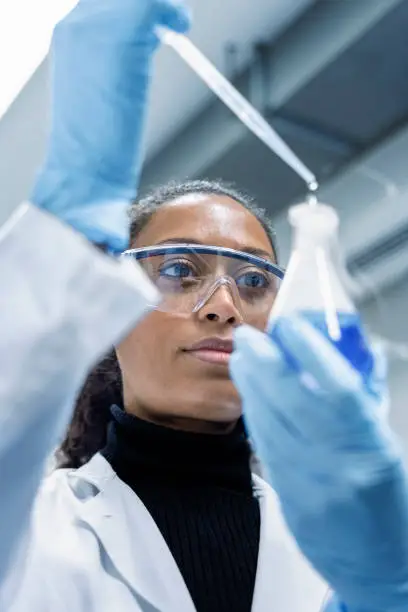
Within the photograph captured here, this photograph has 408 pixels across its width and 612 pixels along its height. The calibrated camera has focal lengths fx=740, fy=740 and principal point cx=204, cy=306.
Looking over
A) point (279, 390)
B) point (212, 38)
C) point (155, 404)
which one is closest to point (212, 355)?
point (155, 404)

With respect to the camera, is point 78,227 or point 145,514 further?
point 145,514

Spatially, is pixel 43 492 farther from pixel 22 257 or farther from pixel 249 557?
pixel 22 257

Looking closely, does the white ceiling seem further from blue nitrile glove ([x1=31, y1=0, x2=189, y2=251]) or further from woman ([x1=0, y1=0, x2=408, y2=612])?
blue nitrile glove ([x1=31, y1=0, x2=189, y2=251])

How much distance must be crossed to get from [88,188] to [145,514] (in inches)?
18.0

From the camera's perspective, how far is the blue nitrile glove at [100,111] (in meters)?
0.73

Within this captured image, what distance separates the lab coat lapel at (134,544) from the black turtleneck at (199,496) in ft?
0.07

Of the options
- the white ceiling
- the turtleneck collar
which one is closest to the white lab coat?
the turtleneck collar

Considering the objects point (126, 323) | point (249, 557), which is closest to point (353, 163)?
point (249, 557)

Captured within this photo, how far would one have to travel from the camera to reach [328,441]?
65 centimetres

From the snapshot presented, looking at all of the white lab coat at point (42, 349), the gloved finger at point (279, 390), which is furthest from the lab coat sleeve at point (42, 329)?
the gloved finger at point (279, 390)

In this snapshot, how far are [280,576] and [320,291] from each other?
37 cm

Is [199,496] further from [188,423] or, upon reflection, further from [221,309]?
[221,309]

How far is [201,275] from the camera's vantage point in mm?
1073

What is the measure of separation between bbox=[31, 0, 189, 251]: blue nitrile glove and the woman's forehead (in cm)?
32
